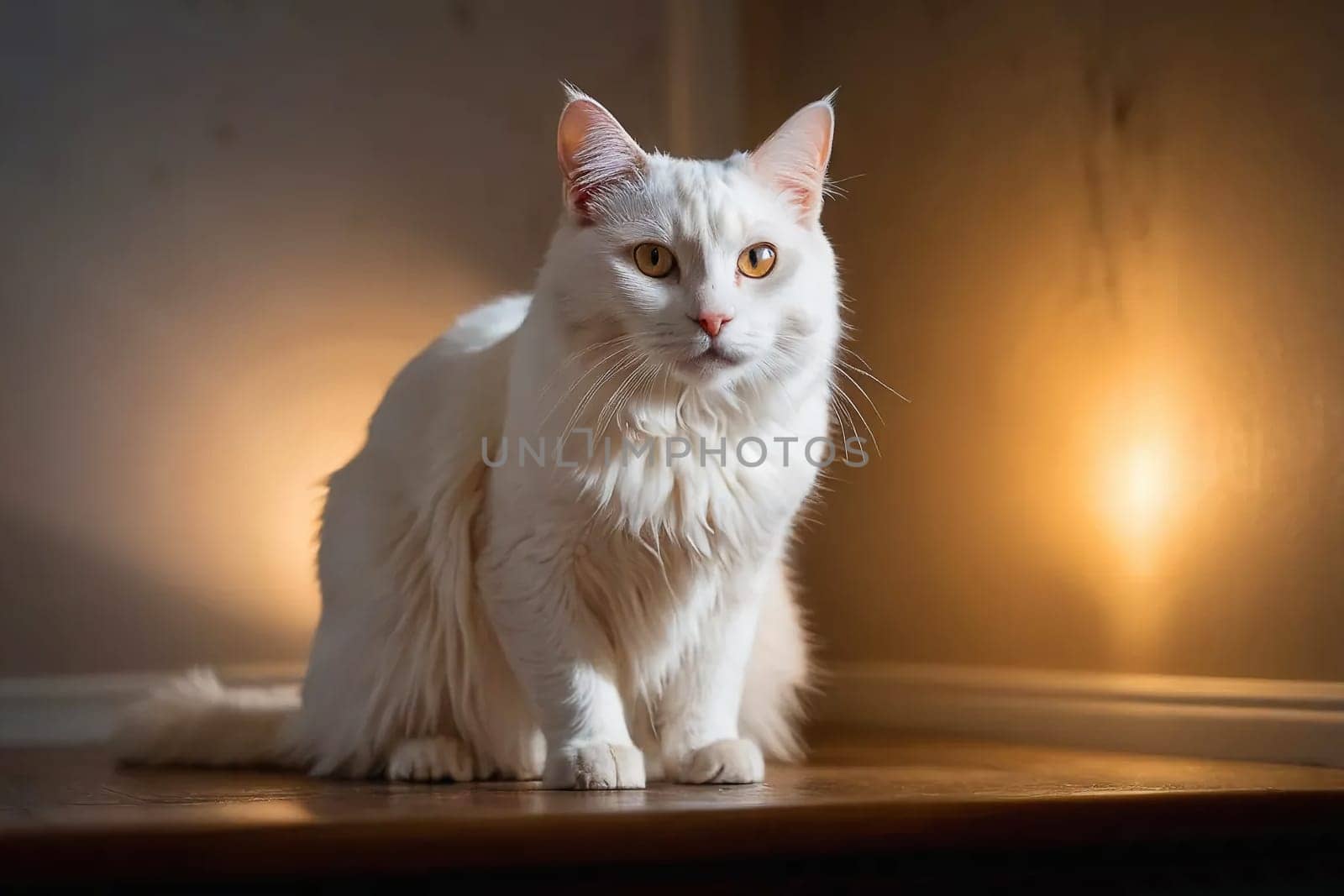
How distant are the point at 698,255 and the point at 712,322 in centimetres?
9

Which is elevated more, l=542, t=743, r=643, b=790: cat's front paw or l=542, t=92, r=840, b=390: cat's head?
l=542, t=92, r=840, b=390: cat's head

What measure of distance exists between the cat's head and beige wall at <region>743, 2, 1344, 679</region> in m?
0.62

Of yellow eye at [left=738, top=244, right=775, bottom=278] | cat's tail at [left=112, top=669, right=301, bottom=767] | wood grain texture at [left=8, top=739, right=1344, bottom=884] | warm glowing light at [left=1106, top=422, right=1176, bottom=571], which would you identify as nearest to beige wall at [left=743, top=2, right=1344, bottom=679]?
warm glowing light at [left=1106, top=422, right=1176, bottom=571]

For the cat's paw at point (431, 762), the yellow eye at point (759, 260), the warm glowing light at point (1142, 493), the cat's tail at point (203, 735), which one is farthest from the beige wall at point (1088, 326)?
the cat's tail at point (203, 735)

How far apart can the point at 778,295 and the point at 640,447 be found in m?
0.22

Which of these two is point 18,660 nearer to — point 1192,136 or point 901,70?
point 901,70

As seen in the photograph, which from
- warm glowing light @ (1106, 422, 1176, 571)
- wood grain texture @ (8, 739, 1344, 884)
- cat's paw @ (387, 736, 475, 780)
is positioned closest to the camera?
A: wood grain texture @ (8, 739, 1344, 884)

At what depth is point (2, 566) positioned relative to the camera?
211 centimetres

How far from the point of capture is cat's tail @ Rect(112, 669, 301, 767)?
1698 mm

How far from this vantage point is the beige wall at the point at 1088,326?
1634mm

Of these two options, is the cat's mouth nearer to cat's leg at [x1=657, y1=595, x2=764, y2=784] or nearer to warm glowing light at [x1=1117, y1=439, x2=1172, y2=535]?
cat's leg at [x1=657, y1=595, x2=764, y2=784]

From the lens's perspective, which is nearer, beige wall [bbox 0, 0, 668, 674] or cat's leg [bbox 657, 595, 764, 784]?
cat's leg [bbox 657, 595, 764, 784]

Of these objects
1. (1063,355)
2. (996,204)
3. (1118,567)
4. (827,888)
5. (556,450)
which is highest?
(996,204)

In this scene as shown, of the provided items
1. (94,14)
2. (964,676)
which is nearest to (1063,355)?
(964,676)
